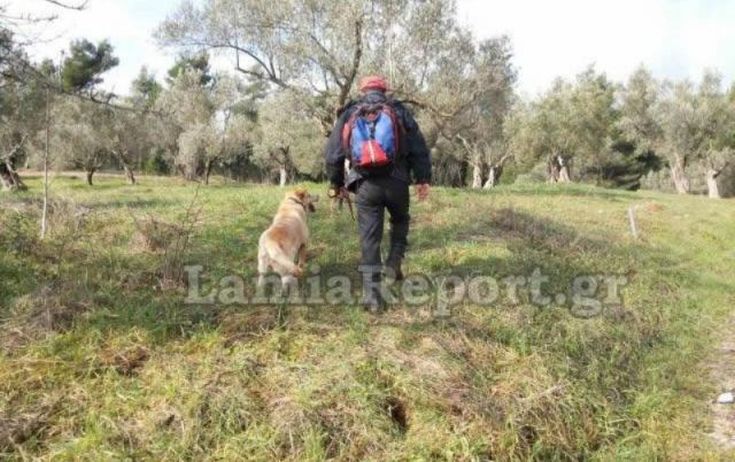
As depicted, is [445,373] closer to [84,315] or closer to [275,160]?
[84,315]

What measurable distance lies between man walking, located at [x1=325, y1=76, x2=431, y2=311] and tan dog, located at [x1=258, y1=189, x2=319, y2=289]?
0.81 meters

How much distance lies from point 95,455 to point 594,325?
4.70 metres

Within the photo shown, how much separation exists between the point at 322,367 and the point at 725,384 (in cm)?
372

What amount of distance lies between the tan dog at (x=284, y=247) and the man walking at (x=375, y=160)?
2.65 ft

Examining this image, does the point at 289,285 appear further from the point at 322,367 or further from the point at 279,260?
the point at 322,367

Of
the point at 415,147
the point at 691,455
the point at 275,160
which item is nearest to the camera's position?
the point at 691,455

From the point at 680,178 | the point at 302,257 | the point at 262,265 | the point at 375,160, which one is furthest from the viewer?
the point at 680,178

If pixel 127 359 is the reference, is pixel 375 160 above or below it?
above

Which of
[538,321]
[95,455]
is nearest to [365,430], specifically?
[95,455]

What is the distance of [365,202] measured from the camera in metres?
5.57

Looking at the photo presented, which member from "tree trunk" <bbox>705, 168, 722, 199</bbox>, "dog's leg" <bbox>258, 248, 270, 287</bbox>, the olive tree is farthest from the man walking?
"tree trunk" <bbox>705, 168, 722, 199</bbox>

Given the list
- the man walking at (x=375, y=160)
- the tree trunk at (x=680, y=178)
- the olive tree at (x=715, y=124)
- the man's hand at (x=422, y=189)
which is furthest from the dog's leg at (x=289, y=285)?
the tree trunk at (x=680, y=178)

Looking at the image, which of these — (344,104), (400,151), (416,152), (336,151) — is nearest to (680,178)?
(344,104)

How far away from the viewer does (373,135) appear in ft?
17.3
